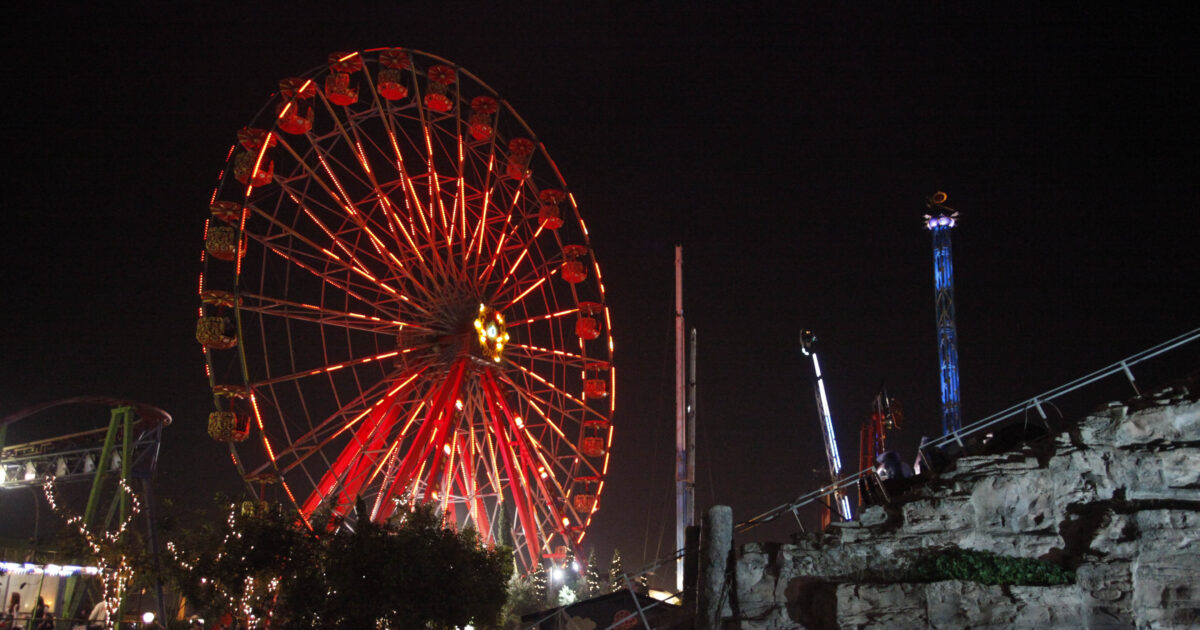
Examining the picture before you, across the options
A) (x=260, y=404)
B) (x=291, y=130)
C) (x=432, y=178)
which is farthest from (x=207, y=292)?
(x=432, y=178)

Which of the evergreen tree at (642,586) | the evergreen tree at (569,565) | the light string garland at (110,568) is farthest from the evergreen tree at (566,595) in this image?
the light string garland at (110,568)

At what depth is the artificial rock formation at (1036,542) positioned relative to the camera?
1146 centimetres

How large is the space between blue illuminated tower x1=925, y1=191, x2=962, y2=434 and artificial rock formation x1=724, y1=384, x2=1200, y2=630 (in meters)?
16.7

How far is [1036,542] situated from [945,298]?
19.4 m

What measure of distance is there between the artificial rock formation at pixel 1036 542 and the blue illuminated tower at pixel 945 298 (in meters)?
16.7

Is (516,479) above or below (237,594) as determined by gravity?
above

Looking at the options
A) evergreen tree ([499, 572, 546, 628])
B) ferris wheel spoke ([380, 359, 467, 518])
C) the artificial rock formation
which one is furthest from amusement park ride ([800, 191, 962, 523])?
evergreen tree ([499, 572, 546, 628])

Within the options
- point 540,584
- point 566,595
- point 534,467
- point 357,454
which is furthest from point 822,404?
point 540,584

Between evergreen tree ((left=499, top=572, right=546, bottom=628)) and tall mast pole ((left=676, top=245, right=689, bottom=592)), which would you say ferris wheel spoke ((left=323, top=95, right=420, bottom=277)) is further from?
evergreen tree ((left=499, top=572, right=546, bottom=628))

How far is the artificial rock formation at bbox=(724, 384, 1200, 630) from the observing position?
37.6 ft

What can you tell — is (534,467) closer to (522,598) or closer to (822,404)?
(822,404)

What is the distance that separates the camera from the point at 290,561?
16.6m

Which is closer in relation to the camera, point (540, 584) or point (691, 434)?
point (691, 434)

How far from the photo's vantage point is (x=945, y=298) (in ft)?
99.9
